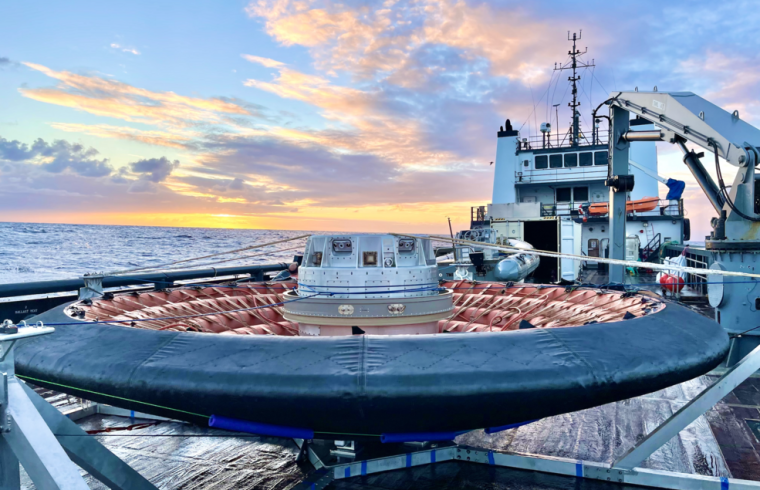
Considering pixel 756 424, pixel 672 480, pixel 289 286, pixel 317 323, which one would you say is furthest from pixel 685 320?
pixel 289 286

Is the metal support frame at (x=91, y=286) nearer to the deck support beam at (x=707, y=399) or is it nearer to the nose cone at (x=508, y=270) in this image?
the deck support beam at (x=707, y=399)

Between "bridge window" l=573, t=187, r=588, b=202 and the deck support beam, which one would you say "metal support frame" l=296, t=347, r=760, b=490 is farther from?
"bridge window" l=573, t=187, r=588, b=202

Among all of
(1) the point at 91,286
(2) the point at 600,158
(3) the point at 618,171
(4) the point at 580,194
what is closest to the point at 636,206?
(4) the point at 580,194

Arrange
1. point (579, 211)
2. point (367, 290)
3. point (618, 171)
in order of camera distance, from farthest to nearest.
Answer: point (579, 211) → point (618, 171) → point (367, 290)

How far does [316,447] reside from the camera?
567cm

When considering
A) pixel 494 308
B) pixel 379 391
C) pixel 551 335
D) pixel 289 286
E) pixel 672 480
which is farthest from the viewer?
pixel 289 286

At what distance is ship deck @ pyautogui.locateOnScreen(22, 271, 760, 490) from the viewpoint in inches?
204

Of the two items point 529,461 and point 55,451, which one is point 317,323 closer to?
point 529,461

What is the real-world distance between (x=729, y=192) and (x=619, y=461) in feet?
23.5

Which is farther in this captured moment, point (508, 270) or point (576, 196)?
point (576, 196)

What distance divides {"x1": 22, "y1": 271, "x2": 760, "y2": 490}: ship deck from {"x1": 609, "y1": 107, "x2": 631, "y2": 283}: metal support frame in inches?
228

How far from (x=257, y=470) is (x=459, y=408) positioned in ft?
10.3

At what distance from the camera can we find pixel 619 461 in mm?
5035

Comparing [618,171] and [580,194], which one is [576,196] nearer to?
[580,194]
